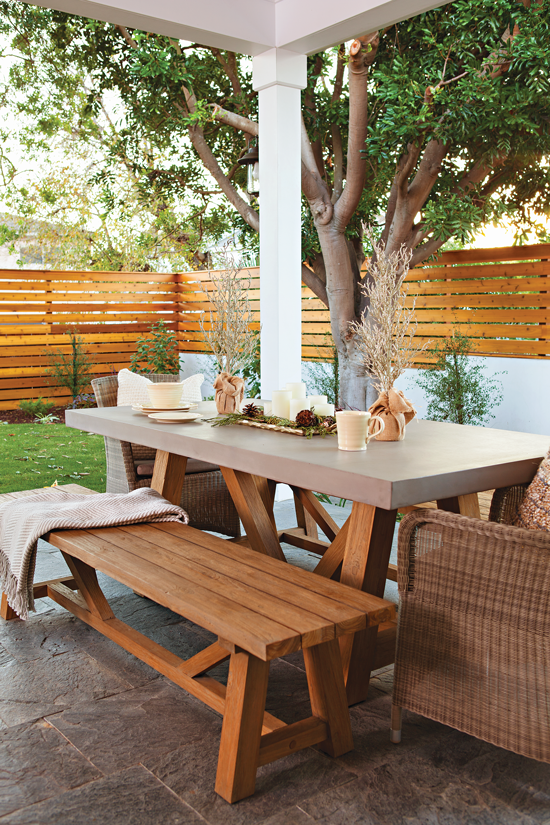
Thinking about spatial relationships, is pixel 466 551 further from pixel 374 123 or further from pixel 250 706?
pixel 374 123

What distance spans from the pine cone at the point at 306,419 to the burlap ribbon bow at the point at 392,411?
0.21 meters

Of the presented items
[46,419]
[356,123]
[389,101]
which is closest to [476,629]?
[389,101]

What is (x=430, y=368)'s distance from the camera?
592 cm

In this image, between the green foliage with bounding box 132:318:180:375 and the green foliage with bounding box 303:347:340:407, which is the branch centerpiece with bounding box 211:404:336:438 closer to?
the green foliage with bounding box 303:347:340:407

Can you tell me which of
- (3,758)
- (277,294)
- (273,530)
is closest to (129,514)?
(273,530)

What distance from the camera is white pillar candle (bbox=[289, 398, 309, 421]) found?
248 centimetres

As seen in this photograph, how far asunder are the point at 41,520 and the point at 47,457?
3.86 meters

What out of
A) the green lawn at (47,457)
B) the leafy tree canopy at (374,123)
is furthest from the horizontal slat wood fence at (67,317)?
the leafy tree canopy at (374,123)

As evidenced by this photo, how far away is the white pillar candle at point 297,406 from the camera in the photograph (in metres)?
2.48

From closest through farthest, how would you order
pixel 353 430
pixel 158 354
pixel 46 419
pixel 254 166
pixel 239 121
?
pixel 353 430 < pixel 254 166 < pixel 239 121 < pixel 46 419 < pixel 158 354

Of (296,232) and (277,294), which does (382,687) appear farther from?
(296,232)

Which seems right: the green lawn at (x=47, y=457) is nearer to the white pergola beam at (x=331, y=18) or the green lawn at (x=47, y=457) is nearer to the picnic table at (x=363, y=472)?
the picnic table at (x=363, y=472)

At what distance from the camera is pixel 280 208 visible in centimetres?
394

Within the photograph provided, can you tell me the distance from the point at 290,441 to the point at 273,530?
44 cm
